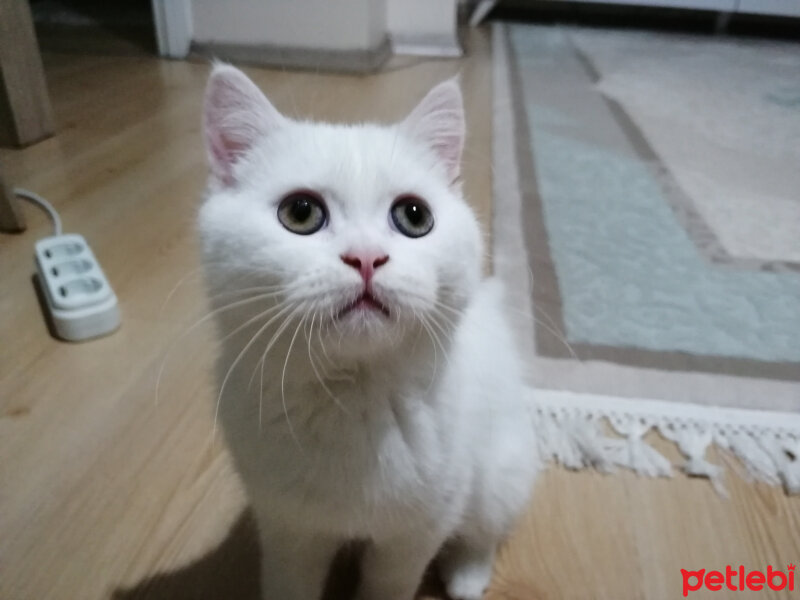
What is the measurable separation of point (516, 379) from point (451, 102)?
0.33 metres

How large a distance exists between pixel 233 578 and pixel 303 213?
17.9 inches

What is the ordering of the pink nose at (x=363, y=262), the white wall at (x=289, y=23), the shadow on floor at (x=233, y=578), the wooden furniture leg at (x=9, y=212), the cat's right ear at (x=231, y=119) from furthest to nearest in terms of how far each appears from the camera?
the white wall at (x=289, y=23) → the wooden furniture leg at (x=9, y=212) → the shadow on floor at (x=233, y=578) → the cat's right ear at (x=231, y=119) → the pink nose at (x=363, y=262)

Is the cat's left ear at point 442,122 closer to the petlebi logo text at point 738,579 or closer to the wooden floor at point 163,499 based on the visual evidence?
the wooden floor at point 163,499

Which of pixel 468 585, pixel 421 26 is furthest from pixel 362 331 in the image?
pixel 421 26

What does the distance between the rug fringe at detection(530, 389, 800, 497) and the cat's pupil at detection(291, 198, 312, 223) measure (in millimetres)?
547

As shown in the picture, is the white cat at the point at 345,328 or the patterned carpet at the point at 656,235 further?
the patterned carpet at the point at 656,235

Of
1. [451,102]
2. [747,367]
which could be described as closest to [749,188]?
[747,367]

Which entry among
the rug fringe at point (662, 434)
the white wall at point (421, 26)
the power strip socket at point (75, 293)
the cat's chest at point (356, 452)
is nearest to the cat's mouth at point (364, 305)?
the cat's chest at point (356, 452)

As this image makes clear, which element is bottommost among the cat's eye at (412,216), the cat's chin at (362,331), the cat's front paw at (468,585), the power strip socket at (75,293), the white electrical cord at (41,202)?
the cat's front paw at (468,585)

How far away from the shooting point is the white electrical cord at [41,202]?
53.6 inches

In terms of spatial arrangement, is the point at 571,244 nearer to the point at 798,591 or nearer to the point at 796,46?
the point at 798,591

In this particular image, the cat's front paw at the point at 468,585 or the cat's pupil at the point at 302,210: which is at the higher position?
the cat's pupil at the point at 302,210

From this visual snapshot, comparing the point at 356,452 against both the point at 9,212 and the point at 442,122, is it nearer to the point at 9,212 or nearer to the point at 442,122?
the point at 442,122

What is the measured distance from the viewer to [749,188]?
171 cm
